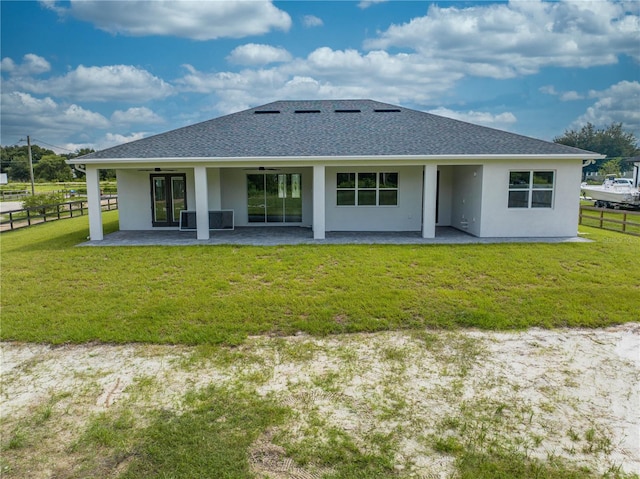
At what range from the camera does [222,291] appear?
8633 mm

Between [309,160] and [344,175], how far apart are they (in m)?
2.30

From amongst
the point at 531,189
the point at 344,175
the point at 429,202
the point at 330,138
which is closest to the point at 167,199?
the point at 330,138

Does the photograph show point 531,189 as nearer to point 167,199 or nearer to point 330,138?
point 330,138

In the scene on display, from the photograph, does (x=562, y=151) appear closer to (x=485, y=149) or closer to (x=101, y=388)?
(x=485, y=149)

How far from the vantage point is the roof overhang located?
514 inches

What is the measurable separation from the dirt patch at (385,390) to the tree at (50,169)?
3134 inches

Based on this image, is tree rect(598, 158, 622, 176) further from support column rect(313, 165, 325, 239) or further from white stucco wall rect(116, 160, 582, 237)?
support column rect(313, 165, 325, 239)

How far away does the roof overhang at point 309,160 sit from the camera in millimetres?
Result: 13062

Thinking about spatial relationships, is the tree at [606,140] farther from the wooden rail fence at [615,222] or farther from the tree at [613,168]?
the wooden rail fence at [615,222]

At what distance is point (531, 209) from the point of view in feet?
45.1

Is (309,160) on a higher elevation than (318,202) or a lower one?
higher

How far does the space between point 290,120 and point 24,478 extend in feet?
51.9

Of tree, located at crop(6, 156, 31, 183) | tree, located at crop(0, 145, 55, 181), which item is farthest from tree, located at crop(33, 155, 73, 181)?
tree, located at crop(6, 156, 31, 183)

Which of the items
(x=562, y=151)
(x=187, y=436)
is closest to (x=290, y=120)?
(x=562, y=151)
